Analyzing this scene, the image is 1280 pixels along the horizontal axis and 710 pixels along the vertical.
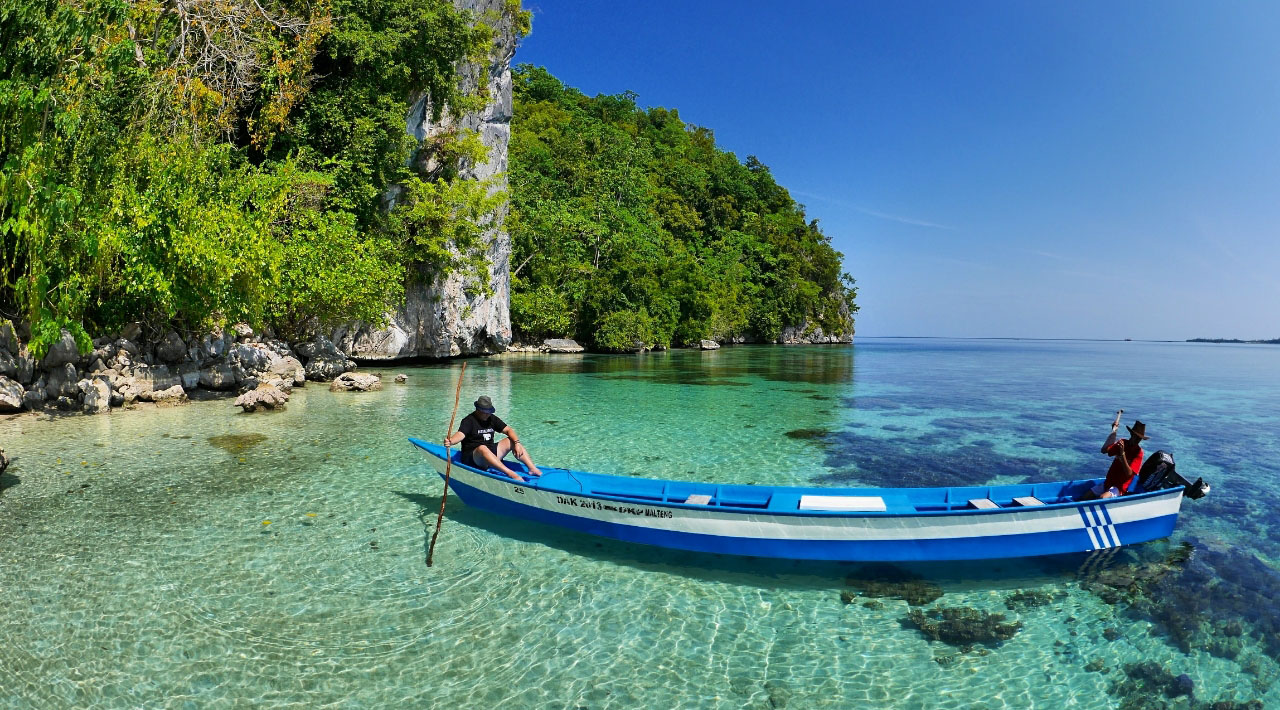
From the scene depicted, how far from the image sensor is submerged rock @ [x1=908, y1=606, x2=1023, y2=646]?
5.82 metres

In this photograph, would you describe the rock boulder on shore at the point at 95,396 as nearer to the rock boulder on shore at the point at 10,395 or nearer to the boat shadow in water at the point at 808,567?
the rock boulder on shore at the point at 10,395

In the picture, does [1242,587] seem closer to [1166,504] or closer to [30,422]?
[1166,504]

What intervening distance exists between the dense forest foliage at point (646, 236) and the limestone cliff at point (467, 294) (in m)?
3.65

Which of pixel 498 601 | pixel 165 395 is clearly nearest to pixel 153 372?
pixel 165 395

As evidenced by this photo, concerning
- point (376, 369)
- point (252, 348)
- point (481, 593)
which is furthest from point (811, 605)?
point (376, 369)

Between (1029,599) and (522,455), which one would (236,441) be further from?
(1029,599)

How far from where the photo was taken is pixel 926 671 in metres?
5.27

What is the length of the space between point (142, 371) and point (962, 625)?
18948mm

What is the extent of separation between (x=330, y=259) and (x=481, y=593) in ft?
60.8

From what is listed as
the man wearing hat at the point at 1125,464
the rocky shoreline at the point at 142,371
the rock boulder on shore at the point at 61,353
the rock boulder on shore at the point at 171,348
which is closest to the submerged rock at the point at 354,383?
the rocky shoreline at the point at 142,371

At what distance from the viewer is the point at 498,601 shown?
6.25 m

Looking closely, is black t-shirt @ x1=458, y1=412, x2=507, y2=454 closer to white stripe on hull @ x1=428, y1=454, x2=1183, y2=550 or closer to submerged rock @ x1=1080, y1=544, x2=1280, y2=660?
white stripe on hull @ x1=428, y1=454, x2=1183, y2=550

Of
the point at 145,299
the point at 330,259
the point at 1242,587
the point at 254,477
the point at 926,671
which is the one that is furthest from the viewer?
the point at 330,259

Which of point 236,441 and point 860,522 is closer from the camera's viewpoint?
point 860,522
